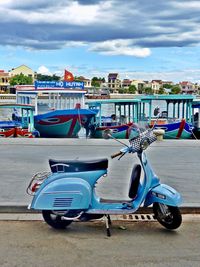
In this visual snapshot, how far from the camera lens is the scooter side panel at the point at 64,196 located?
14.9 feet

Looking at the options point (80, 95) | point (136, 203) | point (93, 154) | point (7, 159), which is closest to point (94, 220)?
point (136, 203)

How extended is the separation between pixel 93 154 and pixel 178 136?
985 centimetres

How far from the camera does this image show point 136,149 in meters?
4.54

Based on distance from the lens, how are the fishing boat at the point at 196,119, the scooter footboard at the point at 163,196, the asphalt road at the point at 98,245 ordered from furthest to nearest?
the fishing boat at the point at 196,119
the scooter footboard at the point at 163,196
the asphalt road at the point at 98,245

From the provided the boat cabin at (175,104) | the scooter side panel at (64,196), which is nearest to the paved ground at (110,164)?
the scooter side panel at (64,196)

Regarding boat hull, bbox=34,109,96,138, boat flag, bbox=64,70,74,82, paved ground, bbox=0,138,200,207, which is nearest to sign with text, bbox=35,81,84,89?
boat flag, bbox=64,70,74,82

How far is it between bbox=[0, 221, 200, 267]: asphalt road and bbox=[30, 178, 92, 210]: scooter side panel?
352mm

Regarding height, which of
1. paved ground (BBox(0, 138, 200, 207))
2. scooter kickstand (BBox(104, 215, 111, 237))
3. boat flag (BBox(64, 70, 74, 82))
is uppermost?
boat flag (BBox(64, 70, 74, 82))

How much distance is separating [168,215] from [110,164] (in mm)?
4346

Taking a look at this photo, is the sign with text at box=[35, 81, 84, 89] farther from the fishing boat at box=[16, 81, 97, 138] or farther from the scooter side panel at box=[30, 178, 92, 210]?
the scooter side panel at box=[30, 178, 92, 210]

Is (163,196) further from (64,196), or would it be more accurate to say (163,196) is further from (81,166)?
(64,196)

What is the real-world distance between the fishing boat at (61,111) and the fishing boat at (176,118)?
3383 mm

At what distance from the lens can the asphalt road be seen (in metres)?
3.83

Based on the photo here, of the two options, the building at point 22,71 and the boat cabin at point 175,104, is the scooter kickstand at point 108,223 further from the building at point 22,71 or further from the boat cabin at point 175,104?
the building at point 22,71
